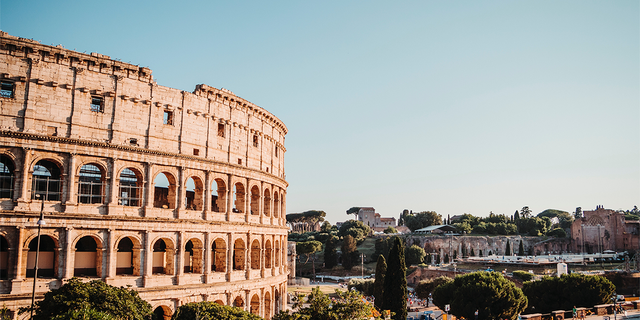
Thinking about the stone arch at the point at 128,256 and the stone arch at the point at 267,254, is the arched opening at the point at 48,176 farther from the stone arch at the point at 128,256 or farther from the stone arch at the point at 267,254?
the stone arch at the point at 267,254

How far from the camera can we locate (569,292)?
3981 cm

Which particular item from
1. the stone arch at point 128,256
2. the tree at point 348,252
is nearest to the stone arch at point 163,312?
the stone arch at point 128,256

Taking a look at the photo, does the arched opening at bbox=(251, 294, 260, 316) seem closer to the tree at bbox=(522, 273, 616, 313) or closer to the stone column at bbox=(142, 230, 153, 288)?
the stone column at bbox=(142, 230, 153, 288)

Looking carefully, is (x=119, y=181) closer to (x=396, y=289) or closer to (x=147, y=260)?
(x=147, y=260)

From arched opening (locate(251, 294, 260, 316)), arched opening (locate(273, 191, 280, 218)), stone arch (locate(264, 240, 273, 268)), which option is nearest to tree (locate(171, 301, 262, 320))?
arched opening (locate(251, 294, 260, 316))

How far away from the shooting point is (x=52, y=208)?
23859 mm

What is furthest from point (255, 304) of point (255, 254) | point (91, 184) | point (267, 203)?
point (91, 184)

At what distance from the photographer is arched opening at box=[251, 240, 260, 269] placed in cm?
3375

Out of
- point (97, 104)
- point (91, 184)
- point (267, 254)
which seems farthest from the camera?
point (267, 254)

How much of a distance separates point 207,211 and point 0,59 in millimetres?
13271

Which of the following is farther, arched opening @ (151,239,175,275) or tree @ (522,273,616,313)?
tree @ (522,273,616,313)

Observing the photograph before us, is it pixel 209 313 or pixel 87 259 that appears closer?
pixel 209 313

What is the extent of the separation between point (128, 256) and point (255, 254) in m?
9.29

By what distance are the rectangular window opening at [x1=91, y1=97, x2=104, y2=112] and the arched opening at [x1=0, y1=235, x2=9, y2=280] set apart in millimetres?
7774
